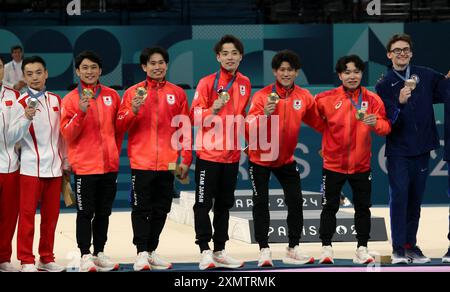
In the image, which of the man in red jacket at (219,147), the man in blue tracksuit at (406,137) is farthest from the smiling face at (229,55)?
the man in blue tracksuit at (406,137)

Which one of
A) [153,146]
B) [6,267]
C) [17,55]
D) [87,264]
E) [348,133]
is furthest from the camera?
[17,55]

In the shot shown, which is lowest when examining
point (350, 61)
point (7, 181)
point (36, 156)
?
point (7, 181)

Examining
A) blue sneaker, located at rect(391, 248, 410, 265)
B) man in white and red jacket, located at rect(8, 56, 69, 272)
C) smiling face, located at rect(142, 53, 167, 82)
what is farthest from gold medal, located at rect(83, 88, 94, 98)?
blue sneaker, located at rect(391, 248, 410, 265)

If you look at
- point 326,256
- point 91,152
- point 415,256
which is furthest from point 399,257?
point 91,152

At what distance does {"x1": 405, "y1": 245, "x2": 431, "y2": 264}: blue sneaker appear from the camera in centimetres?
909

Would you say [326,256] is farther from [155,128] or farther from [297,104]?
[155,128]

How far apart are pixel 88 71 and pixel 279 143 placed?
6.32ft

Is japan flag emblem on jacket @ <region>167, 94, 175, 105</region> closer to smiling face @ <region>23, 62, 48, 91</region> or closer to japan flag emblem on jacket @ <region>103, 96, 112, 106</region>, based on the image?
japan flag emblem on jacket @ <region>103, 96, 112, 106</region>

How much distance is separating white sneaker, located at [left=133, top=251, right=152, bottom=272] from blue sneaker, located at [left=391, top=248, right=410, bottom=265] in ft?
7.69

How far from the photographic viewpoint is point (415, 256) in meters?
9.15

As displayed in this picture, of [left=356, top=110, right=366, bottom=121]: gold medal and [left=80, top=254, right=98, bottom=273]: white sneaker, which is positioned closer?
[left=80, top=254, right=98, bottom=273]: white sneaker

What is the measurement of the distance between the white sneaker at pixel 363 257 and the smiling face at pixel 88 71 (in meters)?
3.01
